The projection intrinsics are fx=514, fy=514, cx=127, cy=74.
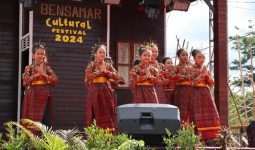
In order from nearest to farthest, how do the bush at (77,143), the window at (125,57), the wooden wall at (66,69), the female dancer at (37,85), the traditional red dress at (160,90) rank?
the bush at (77,143) < the female dancer at (37,85) < the traditional red dress at (160,90) < the wooden wall at (66,69) < the window at (125,57)

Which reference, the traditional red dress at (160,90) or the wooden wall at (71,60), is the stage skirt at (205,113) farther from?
the wooden wall at (71,60)

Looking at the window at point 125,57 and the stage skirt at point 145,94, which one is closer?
the stage skirt at point 145,94

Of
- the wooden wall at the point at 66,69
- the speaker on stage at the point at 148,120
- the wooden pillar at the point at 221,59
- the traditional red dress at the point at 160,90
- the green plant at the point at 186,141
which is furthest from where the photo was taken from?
the wooden wall at the point at 66,69

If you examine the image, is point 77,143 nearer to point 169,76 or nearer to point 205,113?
point 205,113

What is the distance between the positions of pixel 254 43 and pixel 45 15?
92.5 ft

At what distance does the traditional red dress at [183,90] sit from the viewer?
9.17 metres

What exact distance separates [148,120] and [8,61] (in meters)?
5.56

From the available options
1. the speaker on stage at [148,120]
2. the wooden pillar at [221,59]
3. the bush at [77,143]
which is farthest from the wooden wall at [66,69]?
the bush at [77,143]

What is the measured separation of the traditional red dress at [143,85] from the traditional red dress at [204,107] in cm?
72

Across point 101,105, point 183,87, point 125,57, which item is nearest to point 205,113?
point 183,87

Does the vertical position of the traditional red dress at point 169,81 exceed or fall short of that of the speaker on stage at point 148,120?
it exceeds it

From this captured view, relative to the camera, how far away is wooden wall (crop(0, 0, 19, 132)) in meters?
10.6

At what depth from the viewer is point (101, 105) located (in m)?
8.91

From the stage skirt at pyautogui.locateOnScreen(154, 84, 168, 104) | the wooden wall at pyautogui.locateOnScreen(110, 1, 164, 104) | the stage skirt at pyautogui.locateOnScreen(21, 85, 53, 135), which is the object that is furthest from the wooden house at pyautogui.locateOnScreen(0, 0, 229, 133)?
the stage skirt at pyautogui.locateOnScreen(154, 84, 168, 104)
